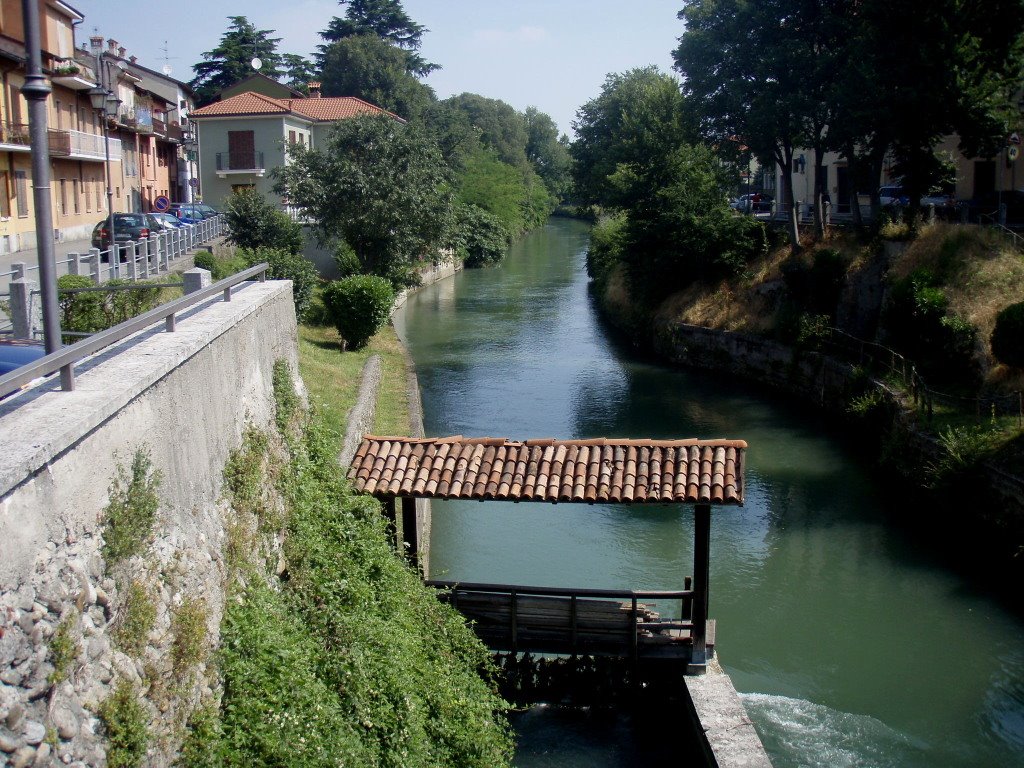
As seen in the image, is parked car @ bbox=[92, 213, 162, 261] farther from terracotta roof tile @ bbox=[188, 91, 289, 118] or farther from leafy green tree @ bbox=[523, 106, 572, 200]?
leafy green tree @ bbox=[523, 106, 572, 200]

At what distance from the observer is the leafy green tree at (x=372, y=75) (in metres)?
68.0

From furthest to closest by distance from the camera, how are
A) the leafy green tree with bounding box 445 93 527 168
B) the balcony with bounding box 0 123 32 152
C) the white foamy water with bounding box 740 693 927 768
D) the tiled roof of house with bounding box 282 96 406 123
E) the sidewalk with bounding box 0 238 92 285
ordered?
1. the leafy green tree with bounding box 445 93 527 168
2. the tiled roof of house with bounding box 282 96 406 123
3. the balcony with bounding box 0 123 32 152
4. the sidewalk with bounding box 0 238 92 285
5. the white foamy water with bounding box 740 693 927 768

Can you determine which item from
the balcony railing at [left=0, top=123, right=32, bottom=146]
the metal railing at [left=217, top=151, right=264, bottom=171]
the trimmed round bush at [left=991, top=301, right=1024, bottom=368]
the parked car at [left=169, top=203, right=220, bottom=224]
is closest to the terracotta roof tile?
the metal railing at [left=217, top=151, right=264, bottom=171]

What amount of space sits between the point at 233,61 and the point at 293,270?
50.6 m

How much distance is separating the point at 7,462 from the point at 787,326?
26.1 metres

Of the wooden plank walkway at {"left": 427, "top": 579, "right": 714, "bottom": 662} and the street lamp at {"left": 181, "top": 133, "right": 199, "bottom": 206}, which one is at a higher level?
the street lamp at {"left": 181, "top": 133, "right": 199, "bottom": 206}

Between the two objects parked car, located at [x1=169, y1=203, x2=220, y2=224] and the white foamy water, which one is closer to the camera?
the white foamy water

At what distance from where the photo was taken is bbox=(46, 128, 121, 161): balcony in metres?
34.4

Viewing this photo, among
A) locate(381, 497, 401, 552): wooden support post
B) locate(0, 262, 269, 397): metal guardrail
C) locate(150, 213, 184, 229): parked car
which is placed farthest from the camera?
locate(150, 213, 184, 229): parked car

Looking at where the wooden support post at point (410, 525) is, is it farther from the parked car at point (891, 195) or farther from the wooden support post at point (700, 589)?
the parked car at point (891, 195)

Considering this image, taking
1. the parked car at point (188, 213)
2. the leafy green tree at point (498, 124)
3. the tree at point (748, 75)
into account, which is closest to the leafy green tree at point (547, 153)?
the leafy green tree at point (498, 124)

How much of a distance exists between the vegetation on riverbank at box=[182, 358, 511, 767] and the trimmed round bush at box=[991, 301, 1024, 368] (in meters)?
12.7

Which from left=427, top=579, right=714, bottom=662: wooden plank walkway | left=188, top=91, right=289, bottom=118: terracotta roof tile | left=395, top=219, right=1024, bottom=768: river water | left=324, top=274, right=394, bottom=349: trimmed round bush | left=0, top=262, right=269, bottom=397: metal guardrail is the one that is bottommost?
left=395, top=219, right=1024, bottom=768: river water

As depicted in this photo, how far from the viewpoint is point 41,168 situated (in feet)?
25.8
